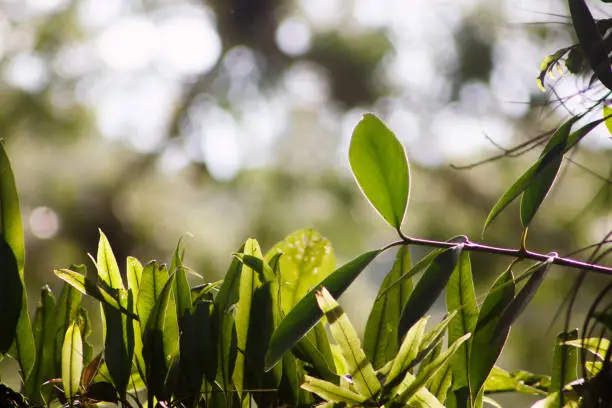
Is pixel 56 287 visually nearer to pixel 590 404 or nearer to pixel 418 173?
pixel 418 173

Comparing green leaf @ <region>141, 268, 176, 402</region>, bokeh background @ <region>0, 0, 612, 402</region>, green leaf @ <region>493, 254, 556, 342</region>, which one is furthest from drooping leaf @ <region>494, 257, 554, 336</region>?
bokeh background @ <region>0, 0, 612, 402</region>

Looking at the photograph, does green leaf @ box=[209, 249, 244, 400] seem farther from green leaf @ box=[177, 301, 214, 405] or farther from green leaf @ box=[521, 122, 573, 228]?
green leaf @ box=[521, 122, 573, 228]

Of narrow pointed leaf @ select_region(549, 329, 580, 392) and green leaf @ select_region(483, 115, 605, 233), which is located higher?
green leaf @ select_region(483, 115, 605, 233)

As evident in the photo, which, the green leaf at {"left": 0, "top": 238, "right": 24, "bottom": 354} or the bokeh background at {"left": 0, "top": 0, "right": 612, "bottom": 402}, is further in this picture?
the bokeh background at {"left": 0, "top": 0, "right": 612, "bottom": 402}

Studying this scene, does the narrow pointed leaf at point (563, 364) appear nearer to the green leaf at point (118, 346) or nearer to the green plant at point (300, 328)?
the green plant at point (300, 328)

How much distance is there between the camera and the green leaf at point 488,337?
192 millimetres

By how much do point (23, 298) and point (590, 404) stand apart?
0.65 ft

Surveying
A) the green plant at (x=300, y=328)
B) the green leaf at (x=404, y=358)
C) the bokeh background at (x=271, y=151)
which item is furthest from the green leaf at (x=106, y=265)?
the bokeh background at (x=271, y=151)

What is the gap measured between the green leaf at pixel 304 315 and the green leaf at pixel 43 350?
113 millimetres

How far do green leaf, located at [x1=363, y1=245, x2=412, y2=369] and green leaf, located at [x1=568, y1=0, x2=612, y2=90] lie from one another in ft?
0.30

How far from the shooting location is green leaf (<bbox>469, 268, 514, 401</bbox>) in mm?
192

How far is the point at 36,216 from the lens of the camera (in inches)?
72.9

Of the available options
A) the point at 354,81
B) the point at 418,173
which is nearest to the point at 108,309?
the point at 418,173

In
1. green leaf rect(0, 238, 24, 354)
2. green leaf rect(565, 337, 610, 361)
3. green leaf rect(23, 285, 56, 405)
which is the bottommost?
green leaf rect(23, 285, 56, 405)
